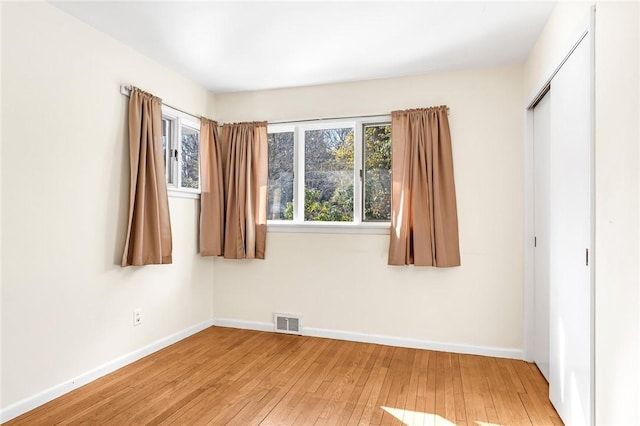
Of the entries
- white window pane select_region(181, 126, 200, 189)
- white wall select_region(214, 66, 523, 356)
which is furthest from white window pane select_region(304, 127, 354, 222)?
white window pane select_region(181, 126, 200, 189)

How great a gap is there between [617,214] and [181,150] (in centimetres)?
331

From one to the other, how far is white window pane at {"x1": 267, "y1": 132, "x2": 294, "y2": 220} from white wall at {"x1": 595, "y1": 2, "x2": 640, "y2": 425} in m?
2.73

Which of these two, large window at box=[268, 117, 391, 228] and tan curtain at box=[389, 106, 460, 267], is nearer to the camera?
tan curtain at box=[389, 106, 460, 267]

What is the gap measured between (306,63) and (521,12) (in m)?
1.62

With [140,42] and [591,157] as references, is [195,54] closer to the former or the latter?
[140,42]

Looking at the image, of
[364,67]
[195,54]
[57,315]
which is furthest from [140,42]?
[57,315]

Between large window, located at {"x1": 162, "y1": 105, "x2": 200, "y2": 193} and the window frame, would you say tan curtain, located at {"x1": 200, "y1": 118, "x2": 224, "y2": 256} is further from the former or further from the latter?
the window frame

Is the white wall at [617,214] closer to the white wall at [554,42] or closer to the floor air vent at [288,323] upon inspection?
the white wall at [554,42]

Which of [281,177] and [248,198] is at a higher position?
[281,177]

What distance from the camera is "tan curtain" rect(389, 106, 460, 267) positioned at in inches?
129

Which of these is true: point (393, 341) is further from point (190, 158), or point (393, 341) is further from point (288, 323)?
point (190, 158)

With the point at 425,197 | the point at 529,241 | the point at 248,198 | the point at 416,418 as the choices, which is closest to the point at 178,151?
the point at 248,198

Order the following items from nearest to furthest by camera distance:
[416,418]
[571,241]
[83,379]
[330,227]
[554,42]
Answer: [571,241] → [416,418] → [554,42] → [83,379] → [330,227]

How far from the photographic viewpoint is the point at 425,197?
332 centimetres
